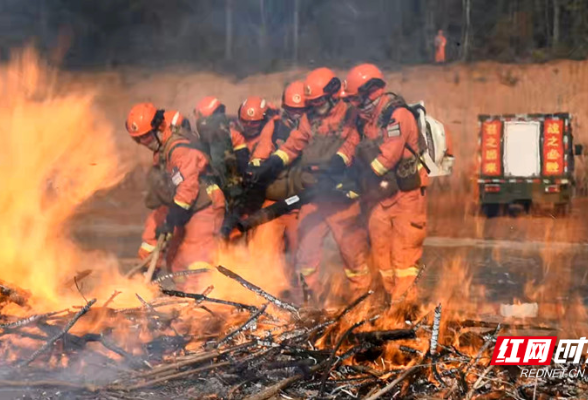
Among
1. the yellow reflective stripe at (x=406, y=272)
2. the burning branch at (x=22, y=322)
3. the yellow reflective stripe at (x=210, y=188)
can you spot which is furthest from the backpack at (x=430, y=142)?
the burning branch at (x=22, y=322)

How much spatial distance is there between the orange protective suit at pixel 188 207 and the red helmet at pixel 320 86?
4.28ft

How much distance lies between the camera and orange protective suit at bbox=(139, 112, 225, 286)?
24.3ft

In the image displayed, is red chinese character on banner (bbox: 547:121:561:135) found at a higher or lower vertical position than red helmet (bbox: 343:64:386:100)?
lower

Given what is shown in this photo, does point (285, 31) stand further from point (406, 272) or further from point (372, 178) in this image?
point (406, 272)

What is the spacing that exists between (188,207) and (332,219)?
1515 millimetres

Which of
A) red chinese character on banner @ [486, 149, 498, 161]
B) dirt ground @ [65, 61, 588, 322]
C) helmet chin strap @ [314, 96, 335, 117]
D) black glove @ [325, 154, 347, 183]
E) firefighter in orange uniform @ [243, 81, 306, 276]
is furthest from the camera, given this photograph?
red chinese character on banner @ [486, 149, 498, 161]

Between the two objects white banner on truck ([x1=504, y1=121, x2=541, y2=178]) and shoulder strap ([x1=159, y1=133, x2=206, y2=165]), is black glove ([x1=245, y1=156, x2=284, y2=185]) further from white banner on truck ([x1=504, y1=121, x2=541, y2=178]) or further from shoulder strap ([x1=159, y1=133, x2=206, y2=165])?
white banner on truck ([x1=504, y1=121, x2=541, y2=178])

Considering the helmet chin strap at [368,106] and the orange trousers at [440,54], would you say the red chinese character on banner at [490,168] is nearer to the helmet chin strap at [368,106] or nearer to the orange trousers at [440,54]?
the orange trousers at [440,54]

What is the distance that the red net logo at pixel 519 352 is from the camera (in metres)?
5.18

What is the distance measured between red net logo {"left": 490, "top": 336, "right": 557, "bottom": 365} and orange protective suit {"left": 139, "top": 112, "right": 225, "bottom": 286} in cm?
302

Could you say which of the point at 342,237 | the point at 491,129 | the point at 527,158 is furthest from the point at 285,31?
the point at 342,237

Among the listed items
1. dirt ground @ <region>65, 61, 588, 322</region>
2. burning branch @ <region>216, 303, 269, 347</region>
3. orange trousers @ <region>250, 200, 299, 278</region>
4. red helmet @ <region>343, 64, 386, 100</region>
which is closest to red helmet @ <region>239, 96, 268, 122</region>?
orange trousers @ <region>250, 200, 299, 278</region>

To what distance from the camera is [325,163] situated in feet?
27.3

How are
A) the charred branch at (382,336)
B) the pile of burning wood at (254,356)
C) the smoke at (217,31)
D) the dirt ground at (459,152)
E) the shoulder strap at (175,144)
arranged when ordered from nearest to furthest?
the pile of burning wood at (254,356)
the charred branch at (382,336)
the shoulder strap at (175,144)
the dirt ground at (459,152)
the smoke at (217,31)
